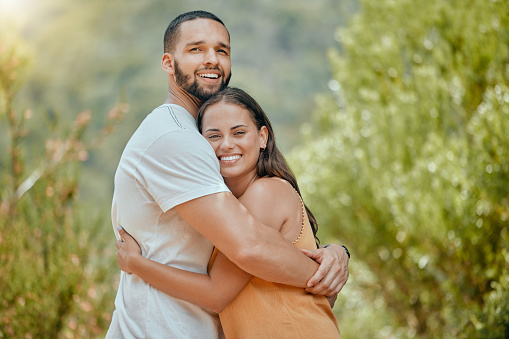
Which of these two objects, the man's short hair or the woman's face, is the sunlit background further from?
the woman's face

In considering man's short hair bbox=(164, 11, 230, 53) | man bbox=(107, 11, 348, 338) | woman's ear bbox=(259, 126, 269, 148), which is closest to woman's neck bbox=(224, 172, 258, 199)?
woman's ear bbox=(259, 126, 269, 148)

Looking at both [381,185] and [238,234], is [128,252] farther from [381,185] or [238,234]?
[381,185]

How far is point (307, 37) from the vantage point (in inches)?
1453

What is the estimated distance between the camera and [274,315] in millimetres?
1755

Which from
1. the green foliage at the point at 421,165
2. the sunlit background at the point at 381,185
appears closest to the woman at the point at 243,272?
the sunlit background at the point at 381,185

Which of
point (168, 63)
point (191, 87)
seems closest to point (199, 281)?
point (191, 87)

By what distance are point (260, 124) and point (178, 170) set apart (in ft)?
1.82

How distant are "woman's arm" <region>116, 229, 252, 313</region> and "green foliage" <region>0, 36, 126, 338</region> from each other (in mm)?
2617

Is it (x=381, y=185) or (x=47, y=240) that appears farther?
(x=381, y=185)

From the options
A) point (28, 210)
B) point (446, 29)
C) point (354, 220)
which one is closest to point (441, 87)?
point (446, 29)

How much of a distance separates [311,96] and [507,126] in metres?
27.7

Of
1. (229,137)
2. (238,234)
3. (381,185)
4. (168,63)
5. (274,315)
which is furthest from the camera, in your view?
(381,185)

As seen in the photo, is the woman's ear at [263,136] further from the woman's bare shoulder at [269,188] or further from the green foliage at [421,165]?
the green foliage at [421,165]

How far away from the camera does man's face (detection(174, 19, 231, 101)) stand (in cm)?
214
